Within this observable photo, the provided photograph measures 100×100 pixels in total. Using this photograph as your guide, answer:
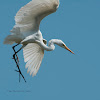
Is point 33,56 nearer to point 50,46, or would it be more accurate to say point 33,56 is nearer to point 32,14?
point 50,46

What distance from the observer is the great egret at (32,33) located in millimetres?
13406

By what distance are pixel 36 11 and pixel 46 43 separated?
5.25 feet

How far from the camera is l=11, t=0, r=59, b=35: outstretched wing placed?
523 inches

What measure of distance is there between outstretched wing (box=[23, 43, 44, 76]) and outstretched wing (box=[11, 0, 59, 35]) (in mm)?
812

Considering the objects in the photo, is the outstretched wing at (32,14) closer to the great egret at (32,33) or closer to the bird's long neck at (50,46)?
the great egret at (32,33)

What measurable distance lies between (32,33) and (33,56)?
102 cm

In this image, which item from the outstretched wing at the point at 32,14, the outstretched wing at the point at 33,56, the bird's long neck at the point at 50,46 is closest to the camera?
the outstretched wing at the point at 32,14

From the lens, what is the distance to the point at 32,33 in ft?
47.4

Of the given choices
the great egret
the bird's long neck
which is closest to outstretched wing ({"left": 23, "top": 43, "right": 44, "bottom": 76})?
the great egret

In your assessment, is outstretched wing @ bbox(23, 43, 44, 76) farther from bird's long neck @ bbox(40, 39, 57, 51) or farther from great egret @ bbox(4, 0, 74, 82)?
bird's long neck @ bbox(40, 39, 57, 51)

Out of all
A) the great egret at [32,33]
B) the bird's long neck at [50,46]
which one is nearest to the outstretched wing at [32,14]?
the great egret at [32,33]

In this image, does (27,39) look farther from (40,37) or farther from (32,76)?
(32,76)

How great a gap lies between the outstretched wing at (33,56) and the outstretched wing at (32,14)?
2.66ft

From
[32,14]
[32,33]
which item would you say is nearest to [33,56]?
[32,33]
